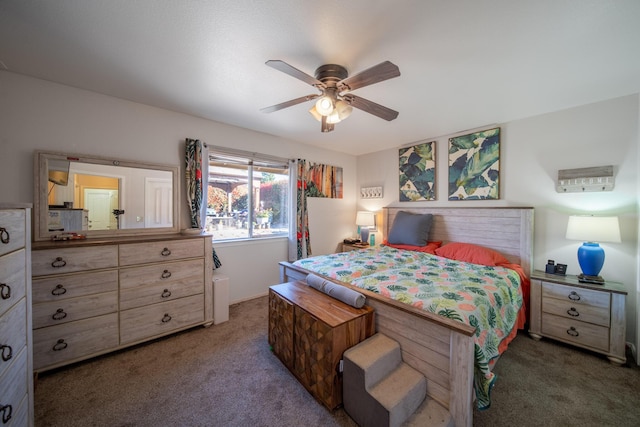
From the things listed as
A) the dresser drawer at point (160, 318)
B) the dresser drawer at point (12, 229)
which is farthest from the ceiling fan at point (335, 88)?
the dresser drawer at point (160, 318)

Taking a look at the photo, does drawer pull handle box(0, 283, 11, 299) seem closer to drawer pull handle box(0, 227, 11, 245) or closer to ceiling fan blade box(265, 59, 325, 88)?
drawer pull handle box(0, 227, 11, 245)

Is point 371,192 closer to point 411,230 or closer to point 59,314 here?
point 411,230

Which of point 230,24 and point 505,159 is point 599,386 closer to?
point 505,159

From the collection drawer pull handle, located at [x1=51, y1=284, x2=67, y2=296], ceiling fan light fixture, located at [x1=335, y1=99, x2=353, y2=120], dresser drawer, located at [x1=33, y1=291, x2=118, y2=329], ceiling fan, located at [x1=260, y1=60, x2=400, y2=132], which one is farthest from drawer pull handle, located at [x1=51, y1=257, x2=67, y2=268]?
ceiling fan light fixture, located at [x1=335, y1=99, x2=353, y2=120]

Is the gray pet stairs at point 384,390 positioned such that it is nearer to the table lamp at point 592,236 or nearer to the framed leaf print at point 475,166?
the table lamp at point 592,236

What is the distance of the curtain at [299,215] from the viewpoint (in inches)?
145

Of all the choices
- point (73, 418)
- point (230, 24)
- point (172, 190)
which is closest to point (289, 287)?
point (73, 418)

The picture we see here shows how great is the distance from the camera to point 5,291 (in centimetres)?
92

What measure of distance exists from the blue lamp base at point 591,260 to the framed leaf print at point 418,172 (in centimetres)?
168

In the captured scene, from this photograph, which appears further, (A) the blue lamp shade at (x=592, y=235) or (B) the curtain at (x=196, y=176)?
(B) the curtain at (x=196, y=176)

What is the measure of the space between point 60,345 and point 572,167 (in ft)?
16.8

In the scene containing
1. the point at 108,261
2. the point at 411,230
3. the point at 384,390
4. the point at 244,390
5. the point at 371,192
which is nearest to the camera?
the point at 384,390

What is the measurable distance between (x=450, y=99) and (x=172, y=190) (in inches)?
127

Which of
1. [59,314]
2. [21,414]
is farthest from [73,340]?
[21,414]
